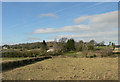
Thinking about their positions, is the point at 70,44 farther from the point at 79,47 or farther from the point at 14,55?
the point at 14,55

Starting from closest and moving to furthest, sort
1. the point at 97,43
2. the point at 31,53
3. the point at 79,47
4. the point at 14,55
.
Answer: the point at 14,55, the point at 31,53, the point at 79,47, the point at 97,43

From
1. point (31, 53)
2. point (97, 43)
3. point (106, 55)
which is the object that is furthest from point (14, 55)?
point (97, 43)

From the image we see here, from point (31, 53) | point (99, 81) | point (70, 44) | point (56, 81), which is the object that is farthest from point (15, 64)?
point (70, 44)

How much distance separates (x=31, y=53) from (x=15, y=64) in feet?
58.8

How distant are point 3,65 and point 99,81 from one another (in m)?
10.6

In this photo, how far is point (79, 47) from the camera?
4734cm

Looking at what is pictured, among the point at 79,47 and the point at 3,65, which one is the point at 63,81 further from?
the point at 79,47

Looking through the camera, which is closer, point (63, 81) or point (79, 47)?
point (63, 81)

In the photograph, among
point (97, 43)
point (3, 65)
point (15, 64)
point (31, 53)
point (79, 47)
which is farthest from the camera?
point (97, 43)

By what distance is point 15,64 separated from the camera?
54.9ft

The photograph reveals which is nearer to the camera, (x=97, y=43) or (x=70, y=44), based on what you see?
(x=70, y=44)

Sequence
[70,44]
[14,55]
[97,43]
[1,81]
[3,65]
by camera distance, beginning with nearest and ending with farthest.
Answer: [1,81], [3,65], [14,55], [70,44], [97,43]

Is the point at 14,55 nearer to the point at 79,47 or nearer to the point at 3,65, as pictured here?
the point at 3,65

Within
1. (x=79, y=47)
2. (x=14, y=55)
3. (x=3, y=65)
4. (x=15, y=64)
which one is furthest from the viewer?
(x=79, y=47)
